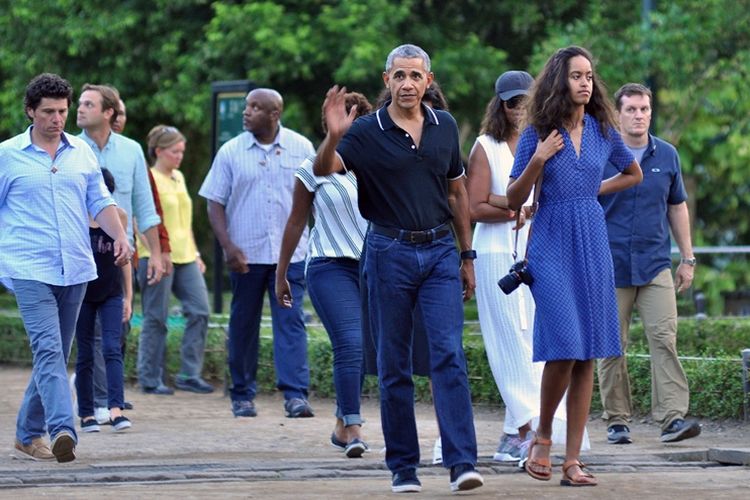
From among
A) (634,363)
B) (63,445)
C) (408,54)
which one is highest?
(408,54)

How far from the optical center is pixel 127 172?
10711mm

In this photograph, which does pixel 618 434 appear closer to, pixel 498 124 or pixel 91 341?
pixel 498 124

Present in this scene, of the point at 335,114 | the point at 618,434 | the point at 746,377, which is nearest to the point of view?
the point at 335,114

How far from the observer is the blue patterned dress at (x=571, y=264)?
7496mm

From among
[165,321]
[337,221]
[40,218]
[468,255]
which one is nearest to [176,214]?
[165,321]

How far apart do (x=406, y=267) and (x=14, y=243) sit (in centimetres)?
223

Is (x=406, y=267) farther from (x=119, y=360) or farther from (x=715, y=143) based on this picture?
(x=715, y=143)

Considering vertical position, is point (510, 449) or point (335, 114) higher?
point (335, 114)

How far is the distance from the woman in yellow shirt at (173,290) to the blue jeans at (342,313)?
3.90m

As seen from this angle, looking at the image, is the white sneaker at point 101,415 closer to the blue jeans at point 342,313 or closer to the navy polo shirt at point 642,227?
the blue jeans at point 342,313

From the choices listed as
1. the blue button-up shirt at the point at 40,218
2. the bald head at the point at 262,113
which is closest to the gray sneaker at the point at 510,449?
the blue button-up shirt at the point at 40,218

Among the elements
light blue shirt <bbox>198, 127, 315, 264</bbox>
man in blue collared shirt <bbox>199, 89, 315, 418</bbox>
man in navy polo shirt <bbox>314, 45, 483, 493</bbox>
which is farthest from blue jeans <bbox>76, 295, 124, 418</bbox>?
man in navy polo shirt <bbox>314, 45, 483, 493</bbox>

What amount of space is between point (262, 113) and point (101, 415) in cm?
211

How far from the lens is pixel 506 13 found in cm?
2734
